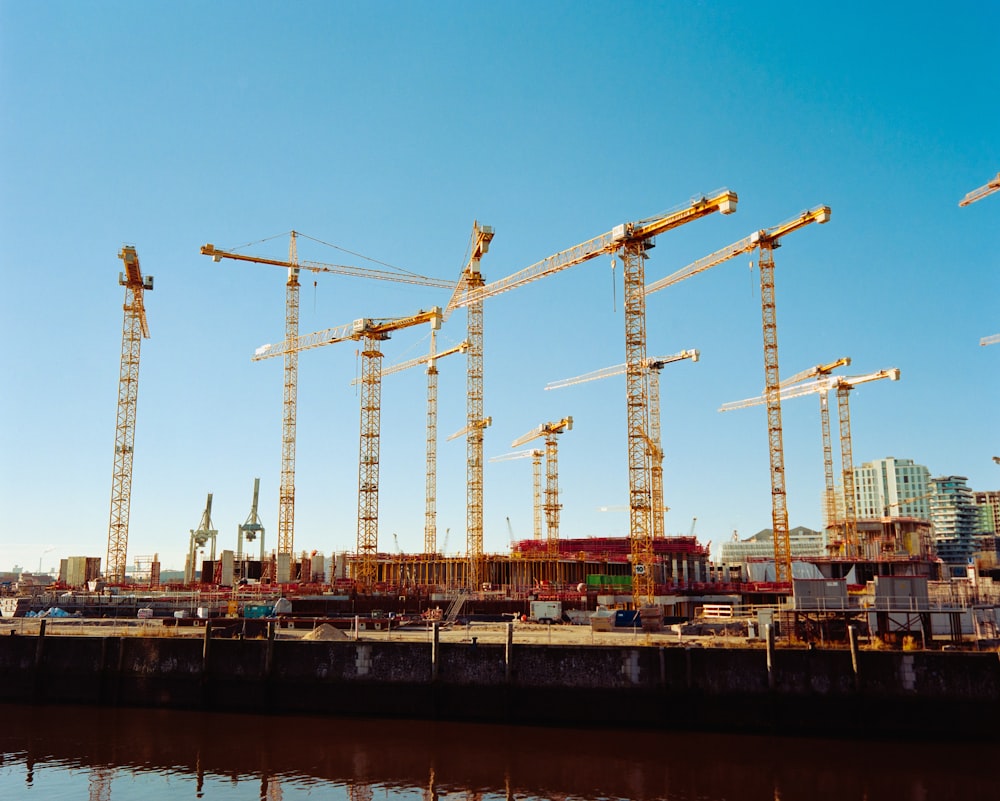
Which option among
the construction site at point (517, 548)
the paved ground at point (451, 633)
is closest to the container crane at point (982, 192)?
the construction site at point (517, 548)

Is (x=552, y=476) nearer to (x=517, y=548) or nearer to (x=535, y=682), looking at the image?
(x=517, y=548)

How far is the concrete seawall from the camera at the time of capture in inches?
1358

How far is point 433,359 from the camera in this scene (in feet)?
450

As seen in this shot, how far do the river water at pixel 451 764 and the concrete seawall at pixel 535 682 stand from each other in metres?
1.03

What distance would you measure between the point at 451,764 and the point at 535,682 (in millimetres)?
7068

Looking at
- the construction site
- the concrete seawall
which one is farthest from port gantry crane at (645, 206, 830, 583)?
the concrete seawall

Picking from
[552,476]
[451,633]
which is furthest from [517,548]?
[451,633]

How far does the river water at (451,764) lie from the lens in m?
28.7

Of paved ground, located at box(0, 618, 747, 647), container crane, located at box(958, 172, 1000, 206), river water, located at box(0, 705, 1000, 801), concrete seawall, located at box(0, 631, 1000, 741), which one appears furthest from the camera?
container crane, located at box(958, 172, 1000, 206)

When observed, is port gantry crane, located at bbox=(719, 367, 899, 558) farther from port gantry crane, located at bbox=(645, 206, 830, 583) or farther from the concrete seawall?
the concrete seawall

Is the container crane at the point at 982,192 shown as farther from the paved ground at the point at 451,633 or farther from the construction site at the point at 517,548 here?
Result: the paved ground at the point at 451,633

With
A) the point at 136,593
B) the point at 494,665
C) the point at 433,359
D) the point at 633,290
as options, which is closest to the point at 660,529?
the point at 433,359

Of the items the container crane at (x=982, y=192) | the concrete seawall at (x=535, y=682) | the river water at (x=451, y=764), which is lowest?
the river water at (x=451, y=764)

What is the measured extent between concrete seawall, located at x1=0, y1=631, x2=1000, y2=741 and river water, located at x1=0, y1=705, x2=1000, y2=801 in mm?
1031
